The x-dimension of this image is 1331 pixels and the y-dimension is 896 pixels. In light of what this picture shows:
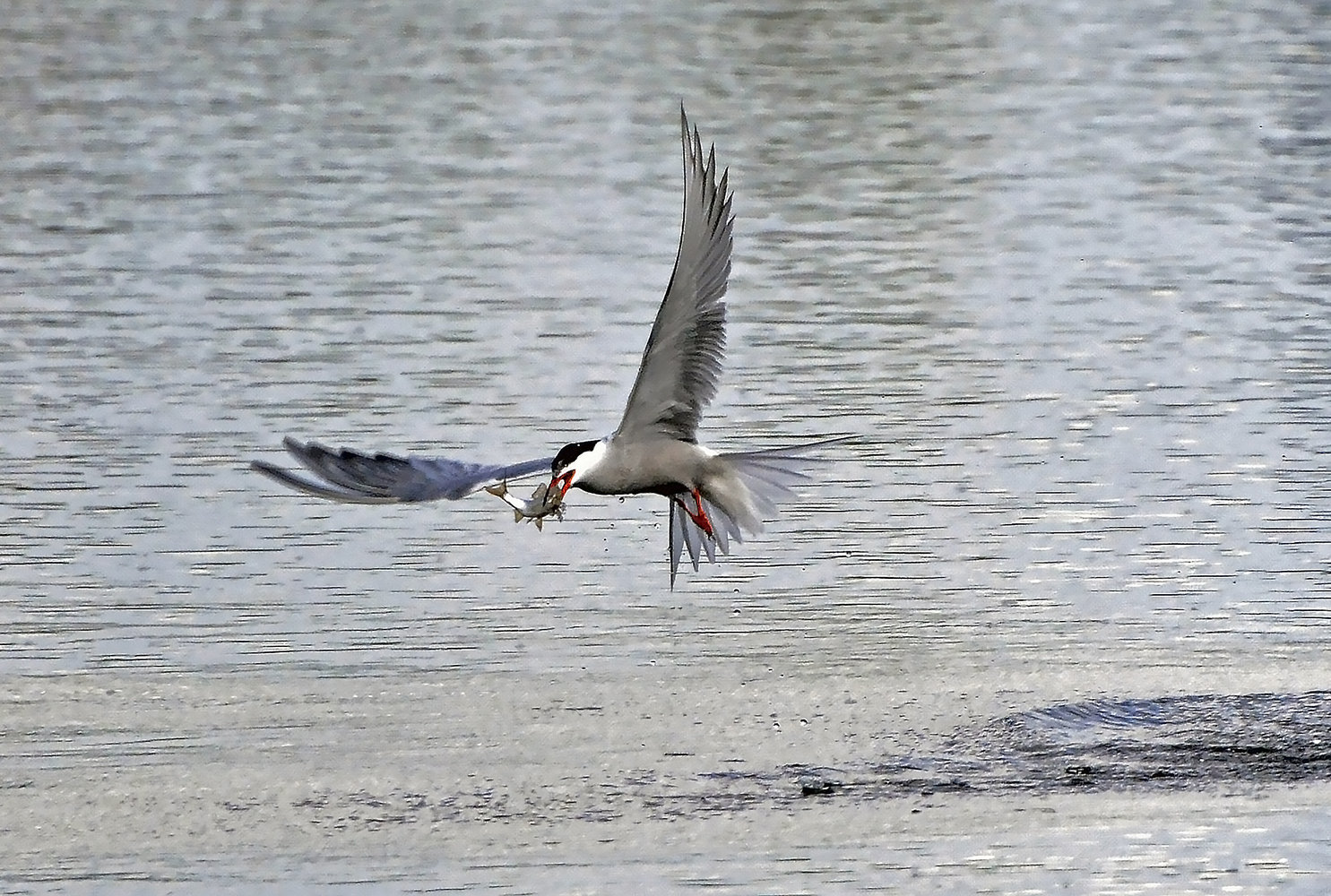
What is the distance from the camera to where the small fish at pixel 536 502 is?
6.27 meters

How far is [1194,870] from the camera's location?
606cm

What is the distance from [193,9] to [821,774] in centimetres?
1379

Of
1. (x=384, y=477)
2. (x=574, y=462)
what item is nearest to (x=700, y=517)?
(x=574, y=462)

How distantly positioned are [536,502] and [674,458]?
464 millimetres

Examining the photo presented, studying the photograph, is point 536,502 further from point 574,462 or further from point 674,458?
point 674,458

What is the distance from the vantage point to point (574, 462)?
6395 millimetres

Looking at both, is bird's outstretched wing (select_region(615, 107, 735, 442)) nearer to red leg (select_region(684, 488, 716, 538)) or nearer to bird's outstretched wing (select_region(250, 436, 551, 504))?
red leg (select_region(684, 488, 716, 538))

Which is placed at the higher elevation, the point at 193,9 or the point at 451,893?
the point at 193,9

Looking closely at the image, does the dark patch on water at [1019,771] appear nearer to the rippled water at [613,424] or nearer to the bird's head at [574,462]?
the rippled water at [613,424]

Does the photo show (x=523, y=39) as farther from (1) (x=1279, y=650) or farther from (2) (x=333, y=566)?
(1) (x=1279, y=650)

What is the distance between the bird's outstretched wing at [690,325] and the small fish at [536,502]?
0.36 meters

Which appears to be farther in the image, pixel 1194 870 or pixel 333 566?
pixel 333 566

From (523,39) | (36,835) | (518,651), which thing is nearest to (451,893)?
(36,835)

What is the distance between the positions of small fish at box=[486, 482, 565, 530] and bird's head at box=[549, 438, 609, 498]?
0.02m
